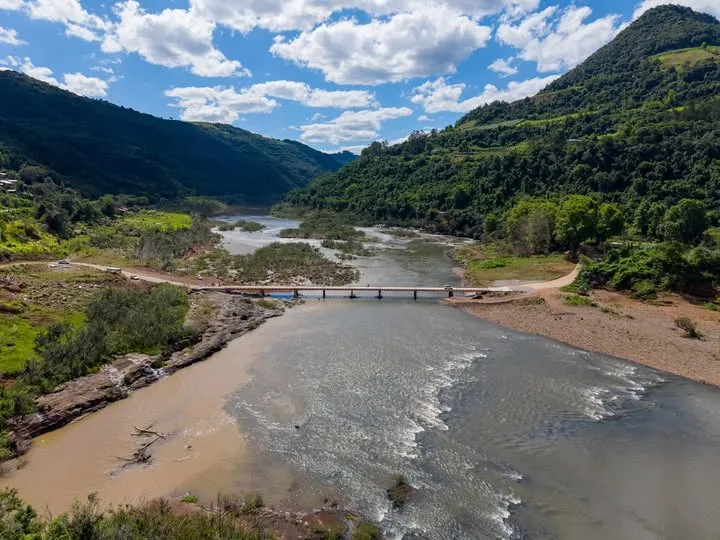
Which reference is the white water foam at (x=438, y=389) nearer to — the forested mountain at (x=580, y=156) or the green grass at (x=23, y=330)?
the green grass at (x=23, y=330)

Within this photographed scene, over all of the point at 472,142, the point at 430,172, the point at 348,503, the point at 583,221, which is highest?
the point at 472,142

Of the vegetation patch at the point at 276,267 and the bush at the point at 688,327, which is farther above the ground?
the vegetation patch at the point at 276,267

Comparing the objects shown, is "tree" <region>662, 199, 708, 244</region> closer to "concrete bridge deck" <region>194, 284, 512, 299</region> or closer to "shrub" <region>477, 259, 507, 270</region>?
"shrub" <region>477, 259, 507, 270</region>

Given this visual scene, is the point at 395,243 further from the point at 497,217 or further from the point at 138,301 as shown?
the point at 138,301

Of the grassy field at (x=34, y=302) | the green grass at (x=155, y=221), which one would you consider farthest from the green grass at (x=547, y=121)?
the grassy field at (x=34, y=302)

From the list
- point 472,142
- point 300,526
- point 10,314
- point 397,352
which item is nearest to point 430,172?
point 472,142

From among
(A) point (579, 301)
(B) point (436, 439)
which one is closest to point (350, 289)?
(A) point (579, 301)
